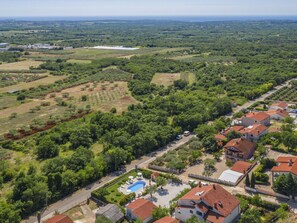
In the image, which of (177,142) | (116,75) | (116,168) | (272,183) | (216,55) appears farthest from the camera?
(216,55)

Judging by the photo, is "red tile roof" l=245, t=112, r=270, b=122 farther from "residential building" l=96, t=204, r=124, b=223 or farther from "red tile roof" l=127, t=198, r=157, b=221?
"residential building" l=96, t=204, r=124, b=223

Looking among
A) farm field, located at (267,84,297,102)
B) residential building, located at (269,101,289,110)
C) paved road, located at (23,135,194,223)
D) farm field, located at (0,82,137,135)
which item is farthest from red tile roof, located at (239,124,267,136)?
farm field, located at (0,82,137,135)

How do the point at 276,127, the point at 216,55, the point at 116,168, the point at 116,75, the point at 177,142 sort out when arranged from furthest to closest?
the point at 216,55, the point at 116,75, the point at 276,127, the point at 177,142, the point at 116,168

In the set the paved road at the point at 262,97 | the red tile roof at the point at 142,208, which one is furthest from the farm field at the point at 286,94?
the red tile roof at the point at 142,208

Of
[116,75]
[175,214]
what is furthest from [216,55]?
[175,214]

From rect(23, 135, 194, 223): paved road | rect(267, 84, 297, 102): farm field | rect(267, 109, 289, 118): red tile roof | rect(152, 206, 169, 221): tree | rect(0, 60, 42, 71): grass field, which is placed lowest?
rect(0, 60, 42, 71): grass field

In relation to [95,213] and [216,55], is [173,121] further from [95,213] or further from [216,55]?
[216,55]

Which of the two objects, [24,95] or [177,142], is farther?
[24,95]
